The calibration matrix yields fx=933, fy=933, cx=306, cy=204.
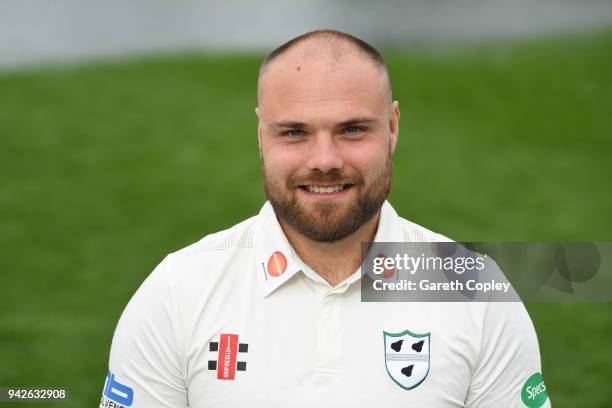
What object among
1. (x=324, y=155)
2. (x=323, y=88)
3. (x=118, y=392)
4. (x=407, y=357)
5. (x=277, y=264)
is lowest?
(x=118, y=392)

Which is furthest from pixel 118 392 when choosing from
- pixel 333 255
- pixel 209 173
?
pixel 209 173

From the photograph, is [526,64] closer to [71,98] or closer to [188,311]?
[71,98]

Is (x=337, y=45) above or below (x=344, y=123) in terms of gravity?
above

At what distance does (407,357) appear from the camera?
315cm

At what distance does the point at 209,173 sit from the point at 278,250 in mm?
9132

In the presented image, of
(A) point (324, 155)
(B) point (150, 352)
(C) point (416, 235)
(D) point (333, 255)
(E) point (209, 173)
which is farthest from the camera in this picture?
(E) point (209, 173)

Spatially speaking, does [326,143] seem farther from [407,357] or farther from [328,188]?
[407,357]

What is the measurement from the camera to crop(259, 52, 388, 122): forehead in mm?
3182

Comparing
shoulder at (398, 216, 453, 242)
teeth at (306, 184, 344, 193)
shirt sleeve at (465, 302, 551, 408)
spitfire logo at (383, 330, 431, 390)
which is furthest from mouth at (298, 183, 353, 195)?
shirt sleeve at (465, 302, 551, 408)

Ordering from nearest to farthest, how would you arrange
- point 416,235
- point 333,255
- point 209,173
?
point 333,255 → point 416,235 → point 209,173

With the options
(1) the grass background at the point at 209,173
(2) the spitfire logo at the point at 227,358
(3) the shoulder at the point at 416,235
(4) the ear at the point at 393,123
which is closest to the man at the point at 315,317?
(2) the spitfire logo at the point at 227,358

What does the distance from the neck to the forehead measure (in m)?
0.45

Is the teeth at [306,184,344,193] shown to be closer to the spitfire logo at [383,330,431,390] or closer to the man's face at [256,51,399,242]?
the man's face at [256,51,399,242]

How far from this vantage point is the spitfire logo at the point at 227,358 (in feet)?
10.5
